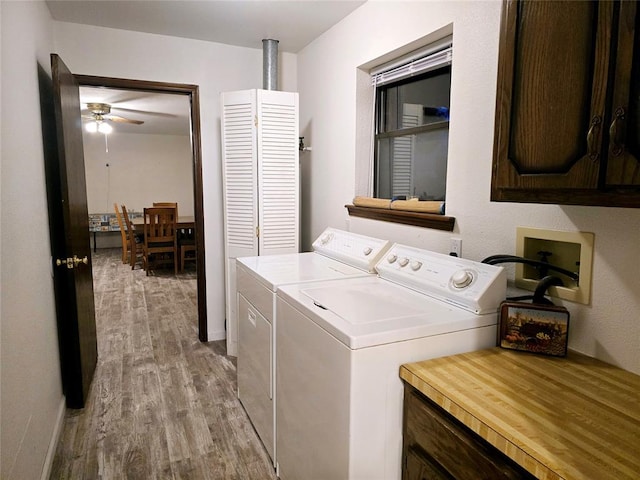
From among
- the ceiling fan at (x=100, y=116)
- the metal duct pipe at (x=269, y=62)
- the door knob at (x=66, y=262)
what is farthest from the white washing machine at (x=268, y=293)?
the ceiling fan at (x=100, y=116)

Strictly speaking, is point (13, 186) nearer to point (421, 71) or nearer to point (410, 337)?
point (410, 337)

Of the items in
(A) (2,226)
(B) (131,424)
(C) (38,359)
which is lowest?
(B) (131,424)

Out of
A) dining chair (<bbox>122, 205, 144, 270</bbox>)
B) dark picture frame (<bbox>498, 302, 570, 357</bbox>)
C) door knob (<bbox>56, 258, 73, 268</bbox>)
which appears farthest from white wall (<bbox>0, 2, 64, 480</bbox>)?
dining chair (<bbox>122, 205, 144, 270</bbox>)

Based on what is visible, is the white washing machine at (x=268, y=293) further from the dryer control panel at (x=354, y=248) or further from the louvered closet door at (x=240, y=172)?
the louvered closet door at (x=240, y=172)

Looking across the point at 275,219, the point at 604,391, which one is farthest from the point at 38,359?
the point at 604,391

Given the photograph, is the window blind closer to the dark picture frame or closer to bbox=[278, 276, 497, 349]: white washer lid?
bbox=[278, 276, 497, 349]: white washer lid

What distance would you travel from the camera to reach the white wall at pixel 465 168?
1.28 metres

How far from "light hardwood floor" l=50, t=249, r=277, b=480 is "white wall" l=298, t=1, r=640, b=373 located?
135 cm

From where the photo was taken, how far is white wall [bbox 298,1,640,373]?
128 cm

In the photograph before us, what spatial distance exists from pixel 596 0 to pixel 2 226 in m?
1.88

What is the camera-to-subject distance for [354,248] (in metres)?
2.25

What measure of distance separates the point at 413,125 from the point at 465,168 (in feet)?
2.36

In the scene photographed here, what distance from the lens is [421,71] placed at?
2.27 metres

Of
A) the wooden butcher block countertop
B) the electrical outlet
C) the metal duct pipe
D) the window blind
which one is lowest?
the wooden butcher block countertop
